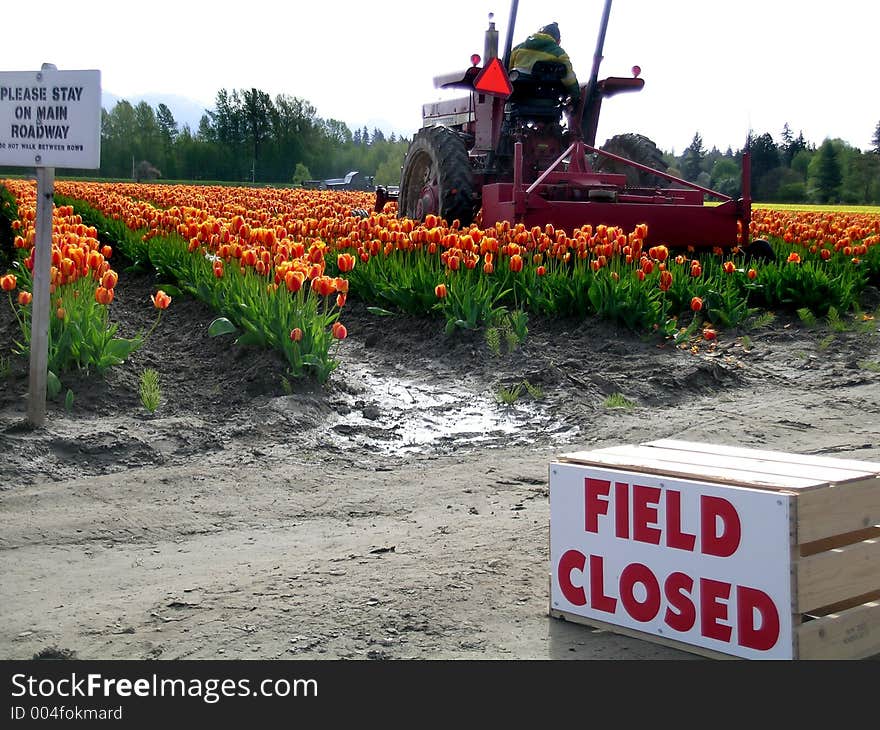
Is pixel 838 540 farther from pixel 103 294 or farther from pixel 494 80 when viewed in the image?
pixel 494 80

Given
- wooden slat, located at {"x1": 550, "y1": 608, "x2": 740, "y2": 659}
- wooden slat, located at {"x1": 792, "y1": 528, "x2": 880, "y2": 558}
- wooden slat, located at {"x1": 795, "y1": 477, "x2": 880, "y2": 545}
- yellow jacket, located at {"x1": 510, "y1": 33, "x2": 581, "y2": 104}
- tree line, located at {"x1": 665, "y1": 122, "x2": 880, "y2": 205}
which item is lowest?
wooden slat, located at {"x1": 550, "y1": 608, "x2": 740, "y2": 659}

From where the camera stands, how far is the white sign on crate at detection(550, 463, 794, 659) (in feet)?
11.8

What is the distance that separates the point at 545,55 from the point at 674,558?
11.1 meters

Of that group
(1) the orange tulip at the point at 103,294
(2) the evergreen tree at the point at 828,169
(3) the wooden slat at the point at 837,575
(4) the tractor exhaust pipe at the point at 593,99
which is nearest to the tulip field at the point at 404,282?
(1) the orange tulip at the point at 103,294

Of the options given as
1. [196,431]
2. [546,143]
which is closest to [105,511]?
[196,431]

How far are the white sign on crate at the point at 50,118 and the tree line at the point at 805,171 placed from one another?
4562 centimetres

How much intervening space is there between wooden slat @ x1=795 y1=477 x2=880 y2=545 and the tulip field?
4.56 metres

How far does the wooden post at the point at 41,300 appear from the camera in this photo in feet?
22.6

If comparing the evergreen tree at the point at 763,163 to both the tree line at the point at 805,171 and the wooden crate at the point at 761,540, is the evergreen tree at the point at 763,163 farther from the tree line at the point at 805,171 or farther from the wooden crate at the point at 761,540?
the wooden crate at the point at 761,540

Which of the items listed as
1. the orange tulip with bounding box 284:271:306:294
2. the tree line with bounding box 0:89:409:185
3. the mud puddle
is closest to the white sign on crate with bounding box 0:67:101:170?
the orange tulip with bounding box 284:271:306:294

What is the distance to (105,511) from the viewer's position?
5.72 meters

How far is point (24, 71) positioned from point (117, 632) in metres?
4.29

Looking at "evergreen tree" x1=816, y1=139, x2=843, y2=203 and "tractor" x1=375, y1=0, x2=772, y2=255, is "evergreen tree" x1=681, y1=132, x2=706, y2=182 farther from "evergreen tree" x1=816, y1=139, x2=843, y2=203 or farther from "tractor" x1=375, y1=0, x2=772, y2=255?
"tractor" x1=375, y1=0, x2=772, y2=255

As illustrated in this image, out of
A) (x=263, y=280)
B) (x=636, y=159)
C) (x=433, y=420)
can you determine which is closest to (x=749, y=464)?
(x=433, y=420)
